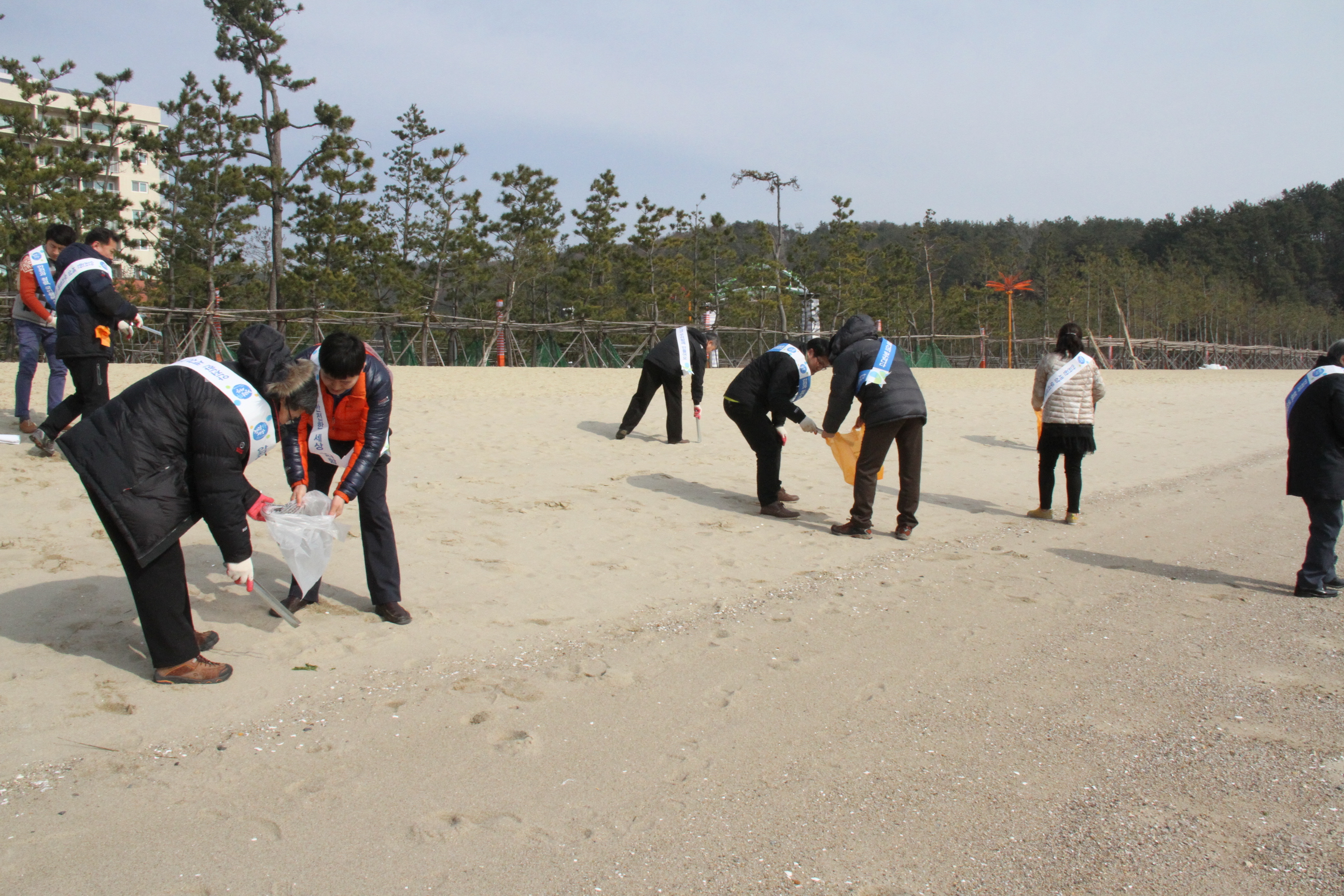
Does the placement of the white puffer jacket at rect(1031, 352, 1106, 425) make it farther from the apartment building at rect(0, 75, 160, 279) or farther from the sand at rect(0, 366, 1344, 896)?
the apartment building at rect(0, 75, 160, 279)

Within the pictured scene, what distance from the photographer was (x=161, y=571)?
3.49 meters

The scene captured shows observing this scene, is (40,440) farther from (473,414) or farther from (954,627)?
(954,627)

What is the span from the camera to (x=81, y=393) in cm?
643

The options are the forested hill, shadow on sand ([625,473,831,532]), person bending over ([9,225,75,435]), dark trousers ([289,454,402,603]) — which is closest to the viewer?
dark trousers ([289,454,402,603])

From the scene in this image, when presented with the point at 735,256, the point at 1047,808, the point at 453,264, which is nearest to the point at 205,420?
the point at 1047,808

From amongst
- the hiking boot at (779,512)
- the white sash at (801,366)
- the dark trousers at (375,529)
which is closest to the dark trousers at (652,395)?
the white sash at (801,366)

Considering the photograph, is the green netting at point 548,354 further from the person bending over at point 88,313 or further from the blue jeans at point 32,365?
the person bending over at point 88,313

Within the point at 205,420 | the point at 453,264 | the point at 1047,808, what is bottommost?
the point at 1047,808

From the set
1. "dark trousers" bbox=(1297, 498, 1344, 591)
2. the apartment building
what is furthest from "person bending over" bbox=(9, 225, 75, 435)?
the apartment building

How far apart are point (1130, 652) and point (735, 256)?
1411 inches

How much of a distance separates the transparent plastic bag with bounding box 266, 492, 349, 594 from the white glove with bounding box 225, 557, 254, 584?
0.42m

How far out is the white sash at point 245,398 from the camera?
134 inches

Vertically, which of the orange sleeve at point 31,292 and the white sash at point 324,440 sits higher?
the orange sleeve at point 31,292

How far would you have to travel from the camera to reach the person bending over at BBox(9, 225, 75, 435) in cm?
650
